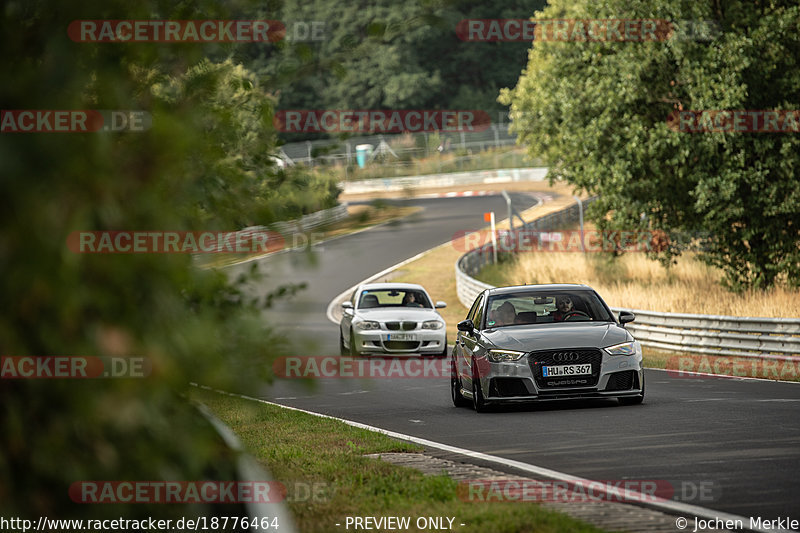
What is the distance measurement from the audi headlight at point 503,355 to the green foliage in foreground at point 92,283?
10027mm

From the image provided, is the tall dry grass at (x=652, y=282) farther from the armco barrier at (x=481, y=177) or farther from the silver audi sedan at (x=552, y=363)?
the armco barrier at (x=481, y=177)

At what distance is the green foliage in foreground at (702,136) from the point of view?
93.8 feet

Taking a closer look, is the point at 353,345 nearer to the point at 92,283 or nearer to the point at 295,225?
the point at 295,225

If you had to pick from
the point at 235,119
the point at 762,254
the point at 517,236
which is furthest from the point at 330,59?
the point at 517,236

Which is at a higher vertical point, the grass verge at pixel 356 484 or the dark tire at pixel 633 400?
the grass verge at pixel 356 484

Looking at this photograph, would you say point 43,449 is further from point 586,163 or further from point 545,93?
point 545,93

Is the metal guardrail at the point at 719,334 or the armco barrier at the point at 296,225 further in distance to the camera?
the metal guardrail at the point at 719,334

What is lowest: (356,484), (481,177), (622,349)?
(481,177)

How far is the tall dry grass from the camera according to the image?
28.2 metres

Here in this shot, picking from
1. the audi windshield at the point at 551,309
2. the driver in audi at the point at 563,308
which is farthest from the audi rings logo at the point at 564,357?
the driver in audi at the point at 563,308

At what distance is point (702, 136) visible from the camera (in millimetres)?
29109

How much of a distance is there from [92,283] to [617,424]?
984cm

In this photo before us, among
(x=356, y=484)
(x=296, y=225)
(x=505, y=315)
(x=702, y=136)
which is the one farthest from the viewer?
(x=702, y=136)

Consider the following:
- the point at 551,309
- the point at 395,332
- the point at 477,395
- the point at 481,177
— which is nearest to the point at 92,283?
the point at 477,395
